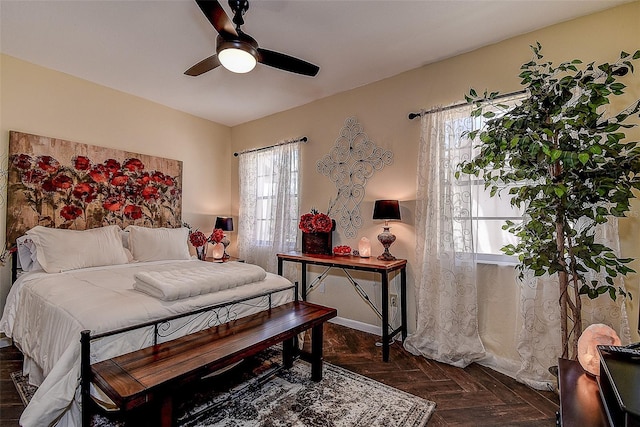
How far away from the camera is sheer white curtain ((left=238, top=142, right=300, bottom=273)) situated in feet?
13.0

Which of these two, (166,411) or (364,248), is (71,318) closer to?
(166,411)

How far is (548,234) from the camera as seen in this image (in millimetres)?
1885

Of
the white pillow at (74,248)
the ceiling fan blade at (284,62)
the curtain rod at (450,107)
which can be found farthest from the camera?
the white pillow at (74,248)

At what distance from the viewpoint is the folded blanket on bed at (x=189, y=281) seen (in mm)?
1886

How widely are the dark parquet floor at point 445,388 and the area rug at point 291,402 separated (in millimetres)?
110

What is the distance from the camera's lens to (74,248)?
9.04ft

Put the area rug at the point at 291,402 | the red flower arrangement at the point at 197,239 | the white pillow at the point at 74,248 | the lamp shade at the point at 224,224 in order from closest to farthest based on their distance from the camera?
1. the area rug at the point at 291,402
2. the white pillow at the point at 74,248
3. the red flower arrangement at the point at 197,239
4. the lamp shade at the point at 224,224

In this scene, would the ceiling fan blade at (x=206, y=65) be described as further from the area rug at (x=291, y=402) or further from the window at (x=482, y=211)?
the area rug at (x=291, y=402)

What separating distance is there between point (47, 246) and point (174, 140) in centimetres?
201

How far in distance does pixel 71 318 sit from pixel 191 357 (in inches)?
28.0

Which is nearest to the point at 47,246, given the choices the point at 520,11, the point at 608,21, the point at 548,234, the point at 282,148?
the point at 282,148

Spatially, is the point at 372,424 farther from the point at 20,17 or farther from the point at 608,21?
the point at 20,17

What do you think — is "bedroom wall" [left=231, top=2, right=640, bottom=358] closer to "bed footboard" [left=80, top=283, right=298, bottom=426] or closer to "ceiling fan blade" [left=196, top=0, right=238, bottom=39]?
"bed footboard" [left=80, top=283, right=298, bottom=426]

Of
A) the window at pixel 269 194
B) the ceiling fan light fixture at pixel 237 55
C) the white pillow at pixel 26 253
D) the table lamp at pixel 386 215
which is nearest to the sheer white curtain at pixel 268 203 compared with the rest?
the window at pixel 269 194
